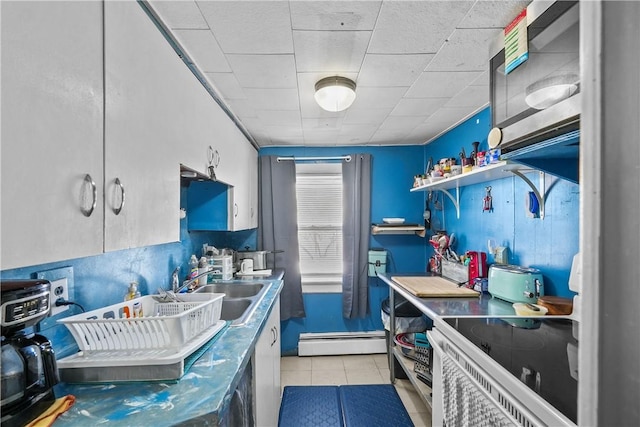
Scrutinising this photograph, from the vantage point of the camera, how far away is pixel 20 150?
57cm

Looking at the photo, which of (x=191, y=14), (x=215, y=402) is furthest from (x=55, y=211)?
(x=191, y=14)

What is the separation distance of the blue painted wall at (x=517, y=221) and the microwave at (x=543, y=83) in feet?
1.90

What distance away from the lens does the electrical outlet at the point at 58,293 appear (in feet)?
3.27

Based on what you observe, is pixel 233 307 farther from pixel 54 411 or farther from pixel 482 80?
→ pixel 482 80

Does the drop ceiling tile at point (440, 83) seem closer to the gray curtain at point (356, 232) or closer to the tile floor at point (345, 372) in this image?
the gray curtain at point (356, 232)

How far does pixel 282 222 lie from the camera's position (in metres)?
3.20

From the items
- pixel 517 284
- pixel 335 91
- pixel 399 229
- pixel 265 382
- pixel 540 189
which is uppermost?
pixel 335 91

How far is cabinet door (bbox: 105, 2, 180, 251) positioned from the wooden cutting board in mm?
1627

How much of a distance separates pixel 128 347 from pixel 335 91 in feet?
4.98

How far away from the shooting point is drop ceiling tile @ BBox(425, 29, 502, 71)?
1284 millimetres

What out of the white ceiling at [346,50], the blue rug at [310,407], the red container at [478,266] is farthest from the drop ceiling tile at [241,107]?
the blue rug at [310,407]

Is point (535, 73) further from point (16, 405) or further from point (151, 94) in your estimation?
point (16, 405)

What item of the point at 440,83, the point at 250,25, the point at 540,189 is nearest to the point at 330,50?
the point at 250,25

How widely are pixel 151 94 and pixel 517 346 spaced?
168 cm
